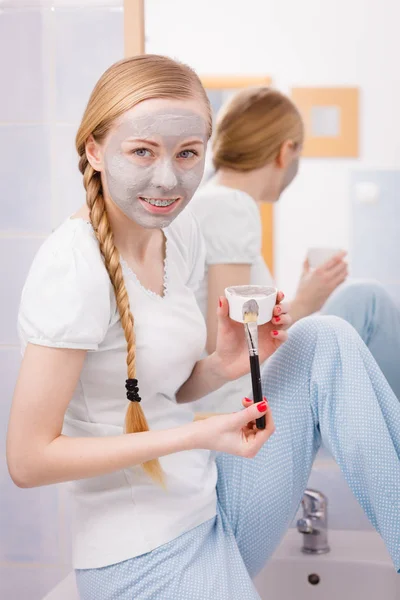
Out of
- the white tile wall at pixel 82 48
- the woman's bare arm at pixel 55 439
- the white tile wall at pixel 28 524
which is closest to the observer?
the woman's bare arm at pixel 55 439

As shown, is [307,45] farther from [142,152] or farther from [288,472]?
[288,472]

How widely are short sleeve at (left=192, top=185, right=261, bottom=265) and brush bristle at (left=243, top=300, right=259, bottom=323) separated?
0.36 metres

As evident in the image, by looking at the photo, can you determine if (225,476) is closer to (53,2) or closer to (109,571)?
(109,571)

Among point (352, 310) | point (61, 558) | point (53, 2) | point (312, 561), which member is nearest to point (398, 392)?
point (352, 310)

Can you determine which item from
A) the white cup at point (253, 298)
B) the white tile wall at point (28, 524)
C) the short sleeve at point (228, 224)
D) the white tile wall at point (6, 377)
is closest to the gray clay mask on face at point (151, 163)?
the white cup at point (253, 298)

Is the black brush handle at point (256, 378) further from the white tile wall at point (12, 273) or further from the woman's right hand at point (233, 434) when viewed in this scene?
the white tile wall at point (12, 273)

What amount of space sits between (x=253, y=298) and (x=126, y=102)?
269 mm

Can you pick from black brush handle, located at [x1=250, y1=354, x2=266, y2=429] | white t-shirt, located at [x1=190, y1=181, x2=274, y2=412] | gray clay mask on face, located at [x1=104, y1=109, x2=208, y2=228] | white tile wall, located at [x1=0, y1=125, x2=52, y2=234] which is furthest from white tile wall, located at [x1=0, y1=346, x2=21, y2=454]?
black brush handle, located at [x1=250, y1=354, x2=266, y2=429]

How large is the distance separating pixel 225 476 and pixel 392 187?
57 cm

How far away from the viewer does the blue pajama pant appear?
0.94 meters

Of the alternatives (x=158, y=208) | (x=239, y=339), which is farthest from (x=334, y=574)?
(x=158, y=208)

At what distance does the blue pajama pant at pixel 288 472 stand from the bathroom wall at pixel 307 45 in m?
0.43

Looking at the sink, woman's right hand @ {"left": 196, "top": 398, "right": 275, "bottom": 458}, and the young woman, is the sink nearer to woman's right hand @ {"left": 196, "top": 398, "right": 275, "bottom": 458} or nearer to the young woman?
the young woman

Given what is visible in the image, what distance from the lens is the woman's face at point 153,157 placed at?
920 millimetres
